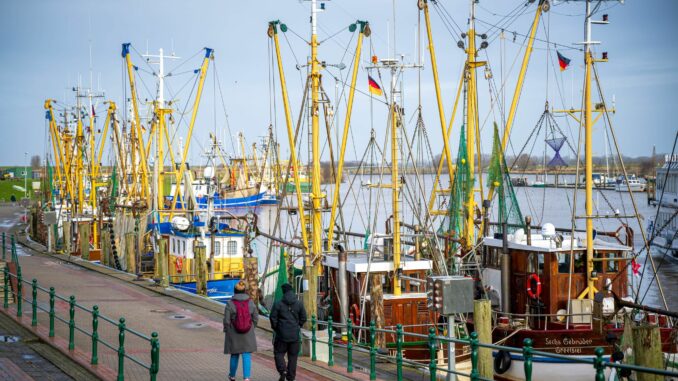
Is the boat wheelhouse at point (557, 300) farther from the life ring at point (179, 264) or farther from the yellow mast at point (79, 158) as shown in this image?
the yellow mast at point (79, 158)

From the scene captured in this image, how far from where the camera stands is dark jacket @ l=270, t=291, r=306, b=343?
1361 cm

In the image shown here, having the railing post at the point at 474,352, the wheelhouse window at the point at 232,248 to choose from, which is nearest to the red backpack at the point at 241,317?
the railing post at the point at 474,352

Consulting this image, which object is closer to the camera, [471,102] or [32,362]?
[32,362]

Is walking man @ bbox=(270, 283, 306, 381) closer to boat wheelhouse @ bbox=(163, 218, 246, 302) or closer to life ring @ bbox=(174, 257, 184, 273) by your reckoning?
boat wheelhouse @ bbox=(163, 218, 246, 302)

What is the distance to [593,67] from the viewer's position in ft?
73.6

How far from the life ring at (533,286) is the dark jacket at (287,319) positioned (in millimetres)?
10530

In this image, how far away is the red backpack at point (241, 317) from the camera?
44.0 ft

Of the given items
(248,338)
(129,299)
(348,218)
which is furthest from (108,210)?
(348,218)

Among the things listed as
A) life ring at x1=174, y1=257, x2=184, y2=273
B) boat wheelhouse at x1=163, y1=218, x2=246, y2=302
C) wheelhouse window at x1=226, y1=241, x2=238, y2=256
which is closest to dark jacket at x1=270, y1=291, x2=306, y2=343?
boat wheelhouse at x1=163, y1=218, x2=246, y2=302

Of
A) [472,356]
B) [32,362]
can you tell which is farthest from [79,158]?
[472,356]

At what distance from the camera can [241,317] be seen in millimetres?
13430

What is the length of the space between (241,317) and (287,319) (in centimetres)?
74

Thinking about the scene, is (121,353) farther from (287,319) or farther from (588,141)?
(588,141)

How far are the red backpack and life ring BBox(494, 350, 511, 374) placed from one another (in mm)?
10034
